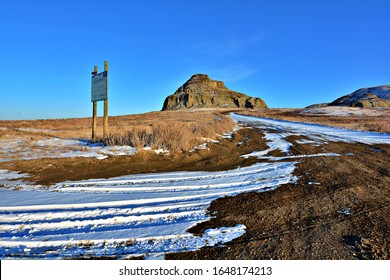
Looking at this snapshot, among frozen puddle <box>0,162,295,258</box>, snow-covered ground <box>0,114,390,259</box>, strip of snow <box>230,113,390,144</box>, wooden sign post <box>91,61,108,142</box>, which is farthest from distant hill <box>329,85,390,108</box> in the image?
frozen puddle <box>0,162,295,258</box>

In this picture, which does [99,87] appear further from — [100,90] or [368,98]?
[368,98]

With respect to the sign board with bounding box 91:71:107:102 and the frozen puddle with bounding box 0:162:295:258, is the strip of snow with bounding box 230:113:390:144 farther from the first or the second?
the sign board with bounding box 91:71:107:102

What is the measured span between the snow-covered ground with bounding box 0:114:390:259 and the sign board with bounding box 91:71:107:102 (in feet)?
19.0

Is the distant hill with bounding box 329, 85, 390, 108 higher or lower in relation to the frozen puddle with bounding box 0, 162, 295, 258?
higher

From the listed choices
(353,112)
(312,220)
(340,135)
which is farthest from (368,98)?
(312,220)

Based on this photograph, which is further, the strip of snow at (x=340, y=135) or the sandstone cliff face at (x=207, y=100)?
the sandstone cliff face at (x=207, y=100)

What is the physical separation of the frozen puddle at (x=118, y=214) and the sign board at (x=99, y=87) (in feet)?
19.8

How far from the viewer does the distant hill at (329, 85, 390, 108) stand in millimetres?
79375

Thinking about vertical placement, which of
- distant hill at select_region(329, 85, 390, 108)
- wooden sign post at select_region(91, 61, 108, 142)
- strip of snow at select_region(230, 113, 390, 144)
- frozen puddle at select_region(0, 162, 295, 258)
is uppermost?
distant hill at select_region(329, 85, 390, 108)

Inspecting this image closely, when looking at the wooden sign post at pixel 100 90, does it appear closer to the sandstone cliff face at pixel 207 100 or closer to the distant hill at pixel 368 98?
the distant hill at pixel 368 98

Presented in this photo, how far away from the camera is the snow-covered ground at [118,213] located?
9.36 feet

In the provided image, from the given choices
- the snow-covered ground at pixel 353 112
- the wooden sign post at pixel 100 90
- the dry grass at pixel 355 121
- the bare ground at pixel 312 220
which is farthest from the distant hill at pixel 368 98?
the bare ground at pixel 312 220
